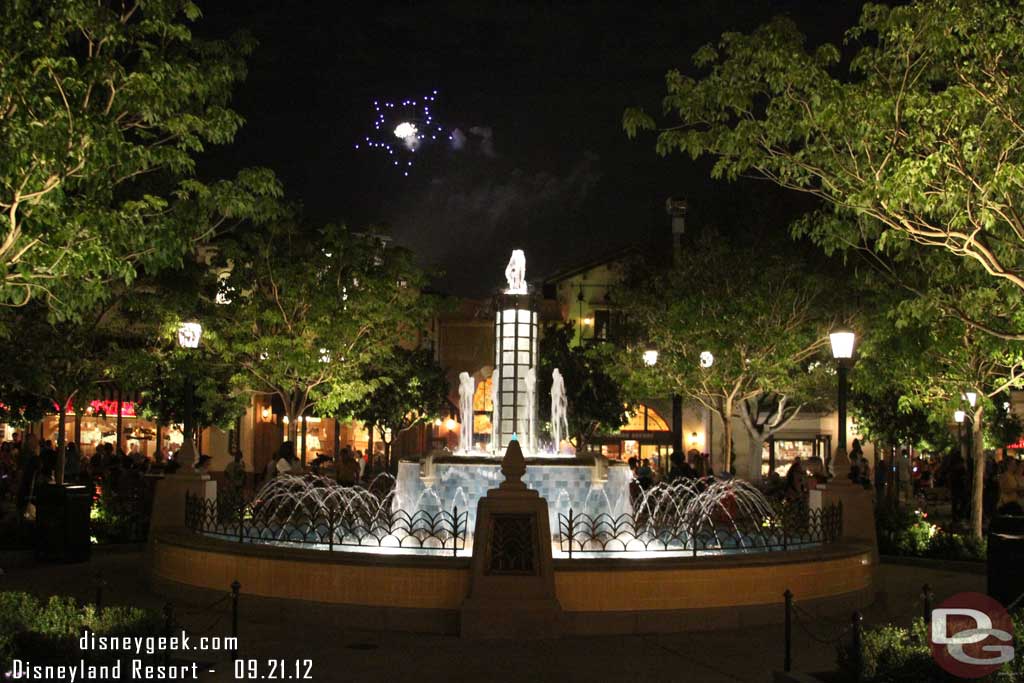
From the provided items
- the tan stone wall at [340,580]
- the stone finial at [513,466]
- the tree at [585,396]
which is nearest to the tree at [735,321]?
the tree at [585,396]

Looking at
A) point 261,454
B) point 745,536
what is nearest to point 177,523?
point 745,536

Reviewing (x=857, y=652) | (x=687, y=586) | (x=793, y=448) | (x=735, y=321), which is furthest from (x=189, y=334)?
(x=793, y=448)

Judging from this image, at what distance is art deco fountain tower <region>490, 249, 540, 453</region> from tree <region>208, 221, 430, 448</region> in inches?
343

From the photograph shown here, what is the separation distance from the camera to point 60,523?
19703mm

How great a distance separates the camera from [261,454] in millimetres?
54688

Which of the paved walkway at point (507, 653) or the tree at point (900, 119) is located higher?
the tree at point (900, 119)

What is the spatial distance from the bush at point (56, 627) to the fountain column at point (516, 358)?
12.0m

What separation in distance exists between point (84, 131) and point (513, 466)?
6315 mm

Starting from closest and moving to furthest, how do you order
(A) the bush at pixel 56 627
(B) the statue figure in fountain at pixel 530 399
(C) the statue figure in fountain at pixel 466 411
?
1. (A) the bush at pixel 56 627
2. (B) the statue figure in fountain at pixel 530 399
3. (C) the statue figure in fountain at pixel 466 411

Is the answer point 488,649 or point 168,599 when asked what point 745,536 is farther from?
point 168,599

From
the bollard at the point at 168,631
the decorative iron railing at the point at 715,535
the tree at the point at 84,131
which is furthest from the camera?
the decorative iron railing at the point at 715,535

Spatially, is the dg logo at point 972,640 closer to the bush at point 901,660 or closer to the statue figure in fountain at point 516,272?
the bush at point 901,660

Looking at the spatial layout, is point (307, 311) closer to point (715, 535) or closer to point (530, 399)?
point (530, 399)

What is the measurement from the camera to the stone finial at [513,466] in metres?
14.2
